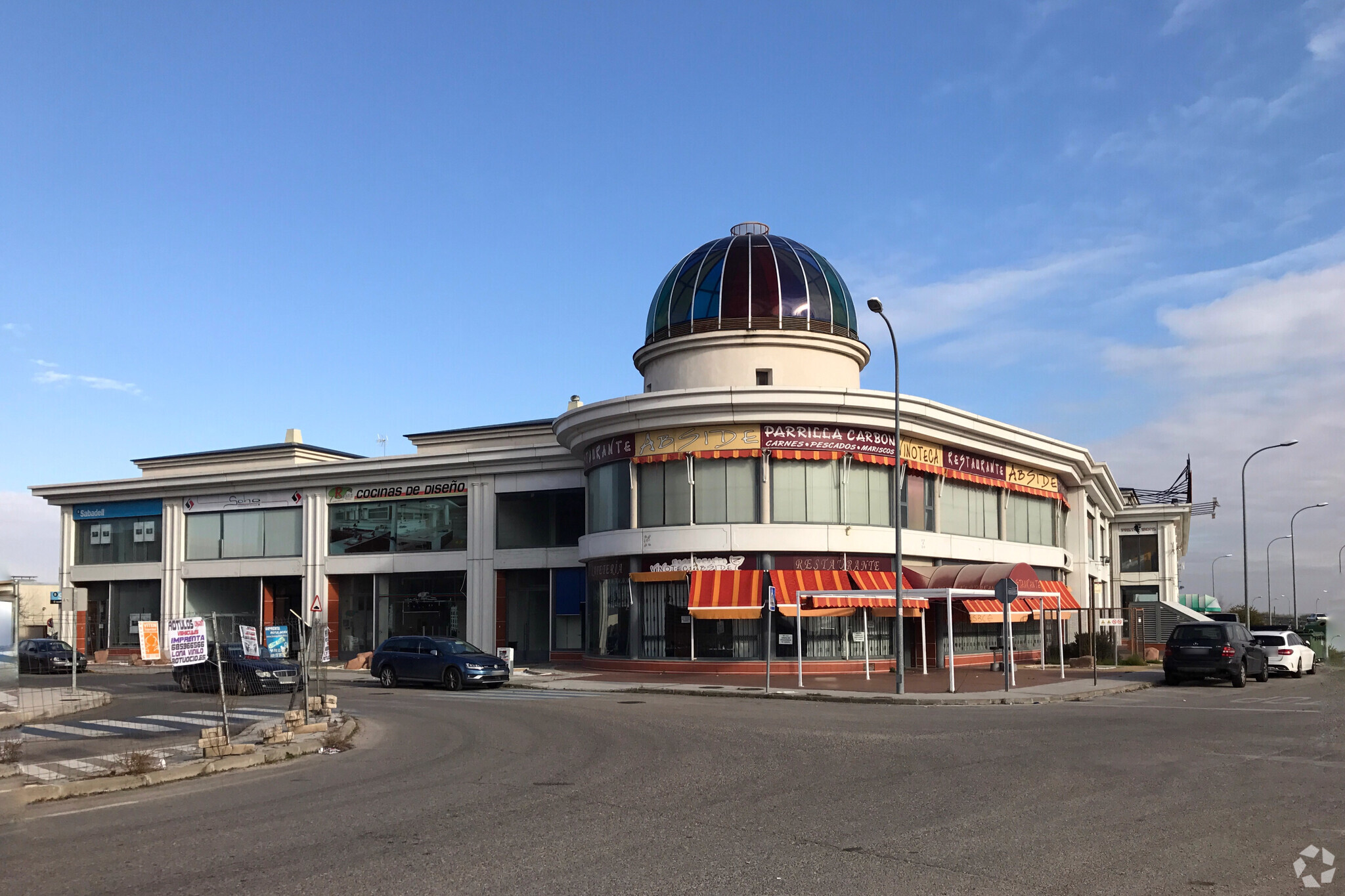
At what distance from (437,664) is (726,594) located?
8886mm

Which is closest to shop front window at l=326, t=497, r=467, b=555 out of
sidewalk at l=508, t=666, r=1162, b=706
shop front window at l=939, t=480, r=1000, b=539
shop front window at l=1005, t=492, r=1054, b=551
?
sidewalk at l=508, t=666, r=1162, b=706

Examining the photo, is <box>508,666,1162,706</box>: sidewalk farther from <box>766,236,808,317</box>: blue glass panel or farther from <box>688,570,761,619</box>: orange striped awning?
<box>766,236,808,317</box>: blue glass panel

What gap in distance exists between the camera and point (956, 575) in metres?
38.0

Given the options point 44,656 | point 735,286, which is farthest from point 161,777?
point 44,656

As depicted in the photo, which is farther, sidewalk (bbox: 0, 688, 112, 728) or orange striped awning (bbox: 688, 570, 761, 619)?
orange striped awning (bbox: 688, 570, 761, 619)

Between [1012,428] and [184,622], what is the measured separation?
34.0 metres

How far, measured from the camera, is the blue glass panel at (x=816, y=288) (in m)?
39.9

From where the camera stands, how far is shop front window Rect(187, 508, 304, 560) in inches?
2008

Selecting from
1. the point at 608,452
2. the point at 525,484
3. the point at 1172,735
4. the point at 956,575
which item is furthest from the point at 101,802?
the point at 525,484

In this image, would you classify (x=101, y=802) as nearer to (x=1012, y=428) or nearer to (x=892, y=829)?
(x=892, y=829)

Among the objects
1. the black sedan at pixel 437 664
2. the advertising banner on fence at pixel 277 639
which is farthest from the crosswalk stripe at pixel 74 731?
the black sedan at pixel 437 664

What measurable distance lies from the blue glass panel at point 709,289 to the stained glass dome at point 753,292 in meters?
0.02

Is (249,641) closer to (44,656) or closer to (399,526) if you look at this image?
(44,656)

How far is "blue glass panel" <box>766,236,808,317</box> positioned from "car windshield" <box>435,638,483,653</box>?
15.5m
